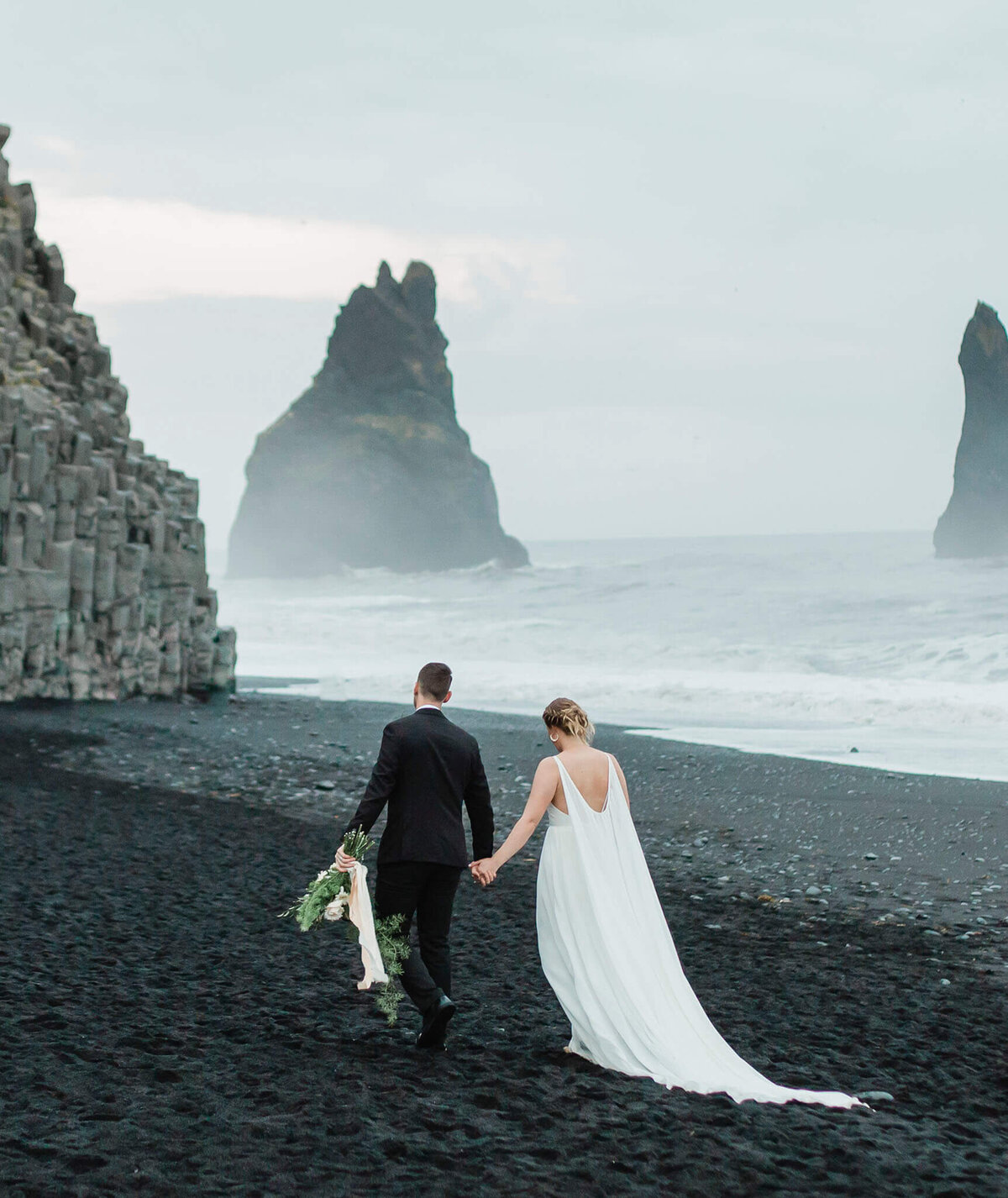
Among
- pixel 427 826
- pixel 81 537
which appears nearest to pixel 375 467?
pixel 81 537

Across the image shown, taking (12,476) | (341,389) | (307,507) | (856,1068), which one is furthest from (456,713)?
(341,389)

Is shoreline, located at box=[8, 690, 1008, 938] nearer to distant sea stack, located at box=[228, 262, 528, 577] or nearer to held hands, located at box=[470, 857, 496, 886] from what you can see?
held hands, located at box=[470, 857, 496, 886]

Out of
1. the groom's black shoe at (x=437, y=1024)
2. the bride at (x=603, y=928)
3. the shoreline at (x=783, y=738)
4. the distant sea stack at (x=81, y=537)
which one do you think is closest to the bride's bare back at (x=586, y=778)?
the bride at (x=603, y=928)

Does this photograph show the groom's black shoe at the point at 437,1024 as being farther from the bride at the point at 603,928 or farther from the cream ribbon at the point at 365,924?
the bride at the point at 603,928

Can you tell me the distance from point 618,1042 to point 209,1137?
6.86ft

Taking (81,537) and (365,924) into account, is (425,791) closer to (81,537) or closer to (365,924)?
(365,924)

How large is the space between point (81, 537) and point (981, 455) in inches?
4155

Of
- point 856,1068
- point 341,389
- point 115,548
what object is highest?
point 341,389

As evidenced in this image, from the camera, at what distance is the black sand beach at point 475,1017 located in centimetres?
496

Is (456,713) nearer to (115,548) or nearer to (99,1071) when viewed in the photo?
(115,548)

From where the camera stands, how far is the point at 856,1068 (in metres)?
6.70

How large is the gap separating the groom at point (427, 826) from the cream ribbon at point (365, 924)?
85 mm

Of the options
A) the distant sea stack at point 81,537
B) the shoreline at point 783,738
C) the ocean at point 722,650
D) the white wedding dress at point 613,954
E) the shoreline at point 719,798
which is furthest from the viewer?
the ocean at point 722,650

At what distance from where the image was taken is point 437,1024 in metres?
6.42
